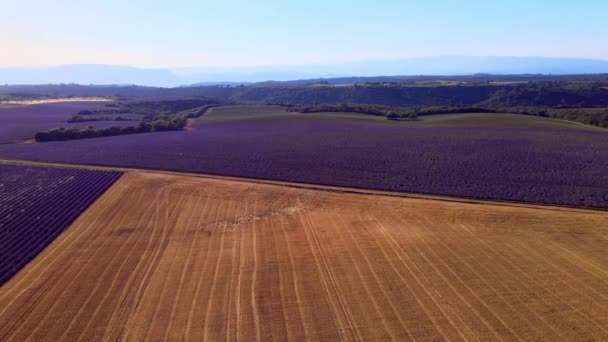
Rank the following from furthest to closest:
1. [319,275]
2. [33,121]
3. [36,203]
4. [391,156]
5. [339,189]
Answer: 1. [33,121]
2. [391,156]
3. [339,189]
4. [36,203]
5. [319,275]

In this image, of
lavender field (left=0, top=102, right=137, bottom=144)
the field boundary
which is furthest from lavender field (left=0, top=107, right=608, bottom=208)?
lavender field (left=0, top=102, right=137, bottom=144)

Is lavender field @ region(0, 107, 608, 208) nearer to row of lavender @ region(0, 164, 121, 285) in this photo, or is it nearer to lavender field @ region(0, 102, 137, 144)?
row of lavender @ region(0, 164, 121, 285)

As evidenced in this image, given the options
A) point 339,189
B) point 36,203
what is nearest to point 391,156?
point 339,189

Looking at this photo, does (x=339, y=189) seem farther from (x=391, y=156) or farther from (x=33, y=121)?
(x=33, y=121)

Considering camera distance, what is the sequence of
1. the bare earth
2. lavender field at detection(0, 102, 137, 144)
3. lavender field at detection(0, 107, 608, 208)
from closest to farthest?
the bare earth
lavender field at detection(0, 107, 608, 208)
lavender field at detection(0, 102, 137, 144)

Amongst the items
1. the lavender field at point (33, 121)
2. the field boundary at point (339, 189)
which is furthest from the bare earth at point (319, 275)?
the lavender field at point (33, 121)

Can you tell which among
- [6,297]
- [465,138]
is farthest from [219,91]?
[6,297]

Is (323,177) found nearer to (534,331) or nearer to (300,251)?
(300,251)
